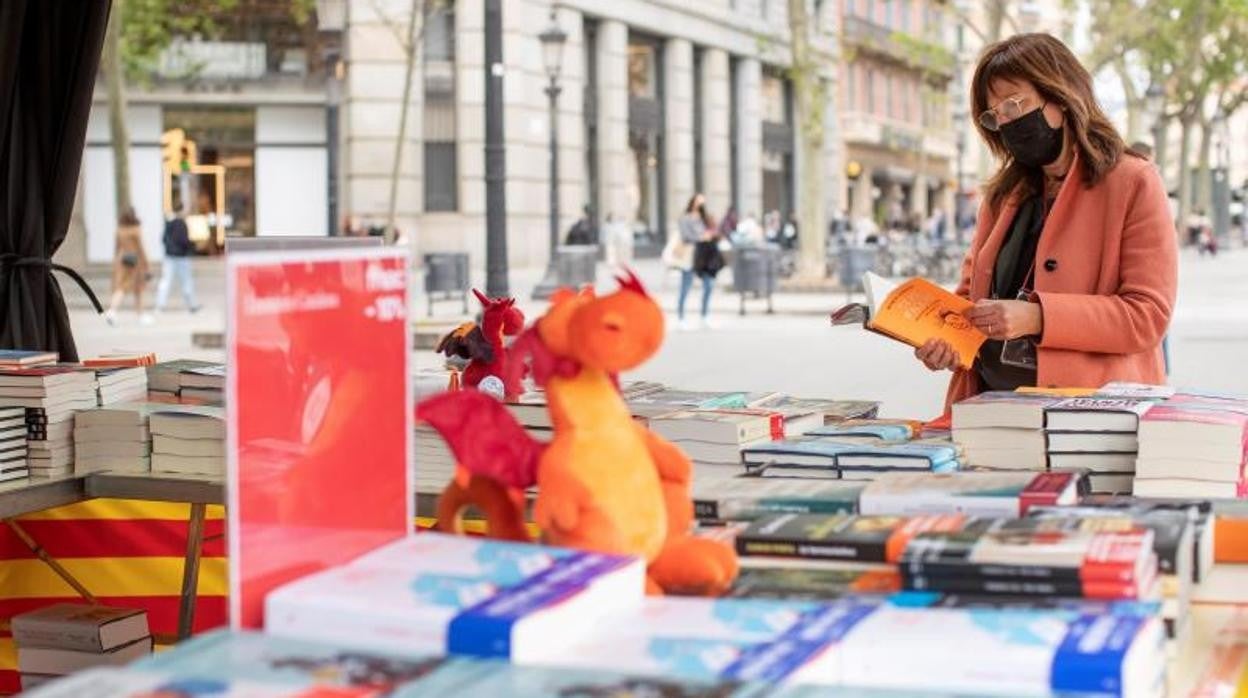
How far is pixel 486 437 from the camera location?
93.5 inches

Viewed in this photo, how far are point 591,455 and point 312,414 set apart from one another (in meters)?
0.35

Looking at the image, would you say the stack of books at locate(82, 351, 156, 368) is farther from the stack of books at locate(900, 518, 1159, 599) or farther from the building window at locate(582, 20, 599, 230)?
the building window at locate(582, 20, 599, 230)

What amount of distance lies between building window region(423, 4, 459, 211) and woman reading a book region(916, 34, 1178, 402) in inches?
1540

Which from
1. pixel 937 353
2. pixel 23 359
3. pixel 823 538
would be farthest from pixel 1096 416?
pixel 23 359

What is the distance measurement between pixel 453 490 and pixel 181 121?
144 feet

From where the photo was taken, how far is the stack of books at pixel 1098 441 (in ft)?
11.9

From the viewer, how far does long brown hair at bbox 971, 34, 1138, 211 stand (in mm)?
4422

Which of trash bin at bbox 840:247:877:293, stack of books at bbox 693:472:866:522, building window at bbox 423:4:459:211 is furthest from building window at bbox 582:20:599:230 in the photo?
stack of books at bbox 693:472:866:522

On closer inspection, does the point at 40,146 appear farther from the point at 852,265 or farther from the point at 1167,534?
the point at 852,265

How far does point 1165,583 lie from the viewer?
2332mm

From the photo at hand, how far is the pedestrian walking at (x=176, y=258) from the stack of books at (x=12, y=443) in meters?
23.0

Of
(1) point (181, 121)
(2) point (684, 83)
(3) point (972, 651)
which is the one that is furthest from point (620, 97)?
(3) point (972, 651)

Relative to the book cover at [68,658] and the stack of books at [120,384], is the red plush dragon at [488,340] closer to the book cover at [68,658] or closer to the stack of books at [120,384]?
the stack of books at [120,384]

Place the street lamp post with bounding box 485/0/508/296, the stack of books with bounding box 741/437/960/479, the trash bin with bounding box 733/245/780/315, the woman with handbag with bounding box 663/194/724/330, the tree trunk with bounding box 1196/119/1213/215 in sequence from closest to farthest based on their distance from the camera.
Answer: the stack of books with bounding box 741/437/960/479, the street lamp post with bounding box 485/0/508/296, the woman with handbag with bounding box 663/194/724/330, the trash bin with bounding box 733/245/780/315, the tree trunk with bounding box 1196/119/1213/215
